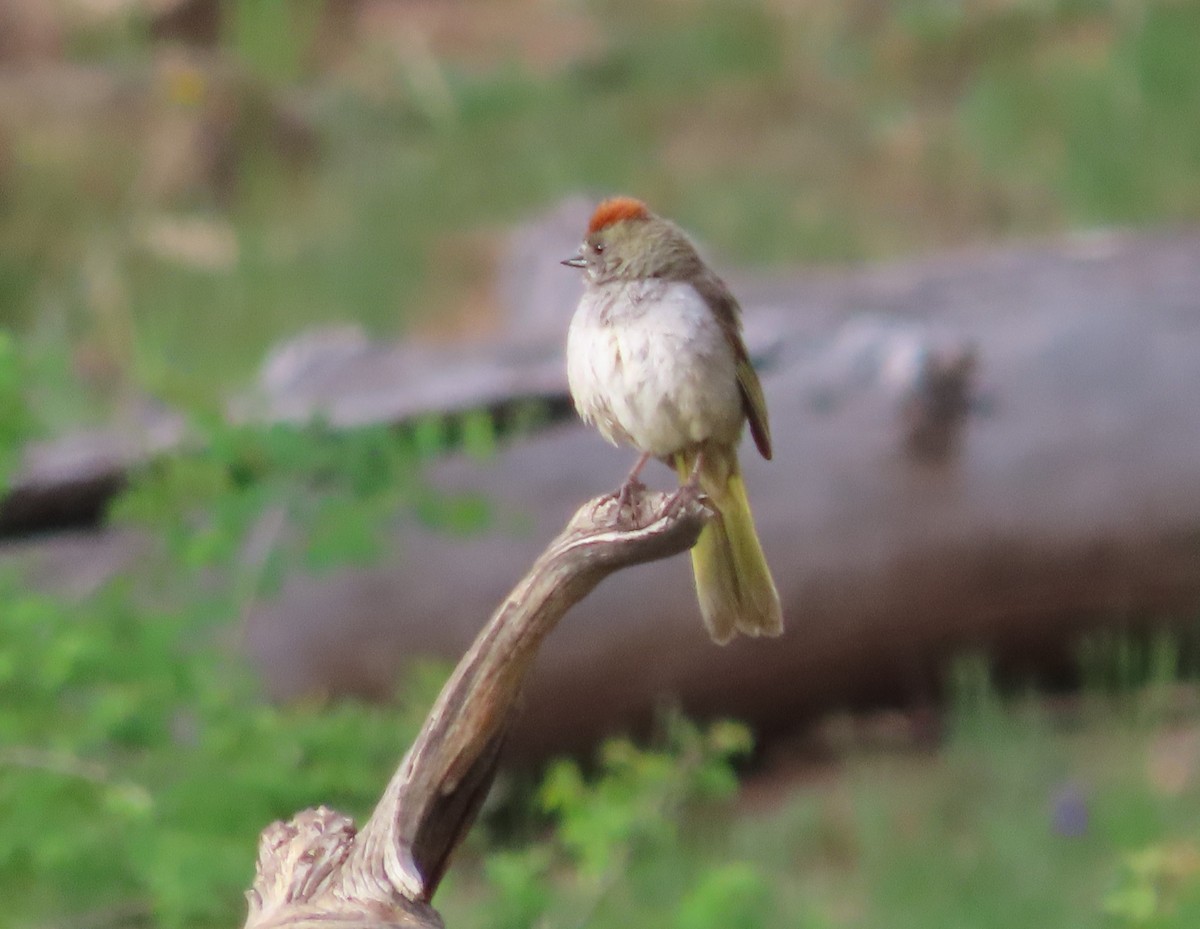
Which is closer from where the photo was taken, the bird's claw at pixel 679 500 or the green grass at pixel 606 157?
the bird's claw at pixel 679 500

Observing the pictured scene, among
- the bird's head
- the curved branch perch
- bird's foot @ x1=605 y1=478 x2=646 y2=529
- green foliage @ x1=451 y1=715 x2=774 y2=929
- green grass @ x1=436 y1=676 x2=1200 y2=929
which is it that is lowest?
green grass @ x1=436 y1=676 x2=1200 y2=929

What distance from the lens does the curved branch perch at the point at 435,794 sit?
2.85m

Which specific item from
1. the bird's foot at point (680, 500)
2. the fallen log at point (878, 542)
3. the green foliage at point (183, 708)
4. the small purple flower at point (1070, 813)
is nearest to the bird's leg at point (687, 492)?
the bird's foot at point (680, 500)

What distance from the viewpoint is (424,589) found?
627cm

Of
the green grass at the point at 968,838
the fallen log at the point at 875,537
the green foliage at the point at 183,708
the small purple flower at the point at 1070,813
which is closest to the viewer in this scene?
the green foliage at the point at 183,708

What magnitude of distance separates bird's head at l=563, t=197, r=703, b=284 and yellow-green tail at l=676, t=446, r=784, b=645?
0.50m

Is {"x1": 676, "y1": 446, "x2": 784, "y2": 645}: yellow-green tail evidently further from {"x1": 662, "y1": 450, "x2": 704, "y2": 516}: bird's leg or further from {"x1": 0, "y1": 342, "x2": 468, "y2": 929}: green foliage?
{"x1": 0, "y1": 342, "x2": 468, "y2": 929}: green foliage

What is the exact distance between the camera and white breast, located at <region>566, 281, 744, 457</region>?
12.0ft

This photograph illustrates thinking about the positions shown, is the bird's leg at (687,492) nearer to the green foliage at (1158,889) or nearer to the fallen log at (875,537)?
the green foliage at (1158,889)

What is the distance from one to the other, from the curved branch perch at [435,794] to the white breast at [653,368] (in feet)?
2.06

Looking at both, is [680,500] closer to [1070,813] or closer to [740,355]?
[740,355]

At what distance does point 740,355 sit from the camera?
387 cm

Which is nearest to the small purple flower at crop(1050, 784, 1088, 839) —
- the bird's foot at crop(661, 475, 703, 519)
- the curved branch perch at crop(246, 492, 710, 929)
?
the bird's foot at crop(661, 475, 703, 519)

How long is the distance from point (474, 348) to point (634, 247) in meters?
3.47
